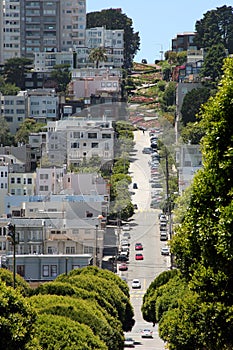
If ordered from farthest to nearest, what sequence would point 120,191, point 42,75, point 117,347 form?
point 42,75, point 120,191, point 117,347

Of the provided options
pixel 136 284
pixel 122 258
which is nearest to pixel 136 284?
pixel 136 284

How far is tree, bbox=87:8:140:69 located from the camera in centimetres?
11144

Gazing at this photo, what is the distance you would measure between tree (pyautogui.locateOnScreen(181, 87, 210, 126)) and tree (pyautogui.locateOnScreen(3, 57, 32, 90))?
17947 millimetres

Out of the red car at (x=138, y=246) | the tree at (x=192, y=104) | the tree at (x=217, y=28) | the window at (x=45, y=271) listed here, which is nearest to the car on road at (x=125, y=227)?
the red car at (x=138, y=246)

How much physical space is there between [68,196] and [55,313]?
39.2 m

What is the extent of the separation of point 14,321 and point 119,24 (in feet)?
297

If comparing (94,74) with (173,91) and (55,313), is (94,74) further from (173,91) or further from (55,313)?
(55,313)

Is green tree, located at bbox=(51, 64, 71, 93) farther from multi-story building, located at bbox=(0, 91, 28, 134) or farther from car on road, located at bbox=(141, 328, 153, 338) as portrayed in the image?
car on road, located at bbox=(141, 328, 153, 338)

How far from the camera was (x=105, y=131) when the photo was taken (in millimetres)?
78562

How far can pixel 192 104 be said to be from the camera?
271 feet

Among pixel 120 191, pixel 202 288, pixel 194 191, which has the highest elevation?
pixel 194 191

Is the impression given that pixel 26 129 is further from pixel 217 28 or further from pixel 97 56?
pixel 217 28

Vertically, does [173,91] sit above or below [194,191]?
below

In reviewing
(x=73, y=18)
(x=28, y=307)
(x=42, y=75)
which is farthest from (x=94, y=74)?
(x=28, y=307)
